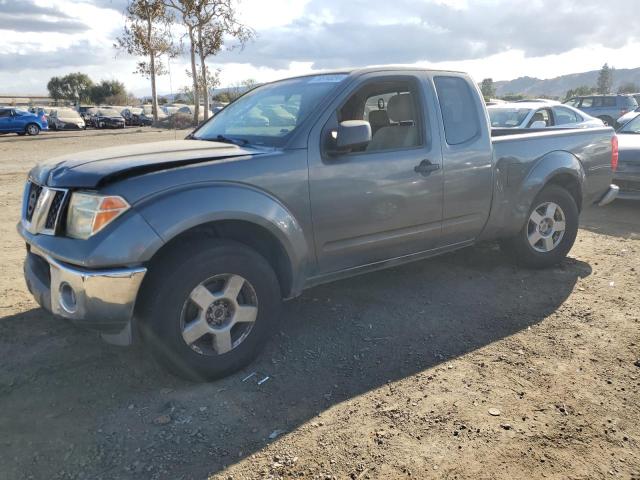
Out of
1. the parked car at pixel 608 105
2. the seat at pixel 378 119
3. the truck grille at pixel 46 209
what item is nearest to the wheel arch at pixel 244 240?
the truck grille at pixel 46 209

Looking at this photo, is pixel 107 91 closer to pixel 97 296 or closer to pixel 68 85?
pixel 68 85

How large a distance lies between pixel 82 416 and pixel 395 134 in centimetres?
284

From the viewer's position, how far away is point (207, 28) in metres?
28.0

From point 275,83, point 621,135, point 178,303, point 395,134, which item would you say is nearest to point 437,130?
point 395,134

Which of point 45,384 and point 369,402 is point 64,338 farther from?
point 369,402

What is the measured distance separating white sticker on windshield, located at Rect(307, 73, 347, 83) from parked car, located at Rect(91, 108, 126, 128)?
3720 centimetres

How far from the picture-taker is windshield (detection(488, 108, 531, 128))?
34.2ft

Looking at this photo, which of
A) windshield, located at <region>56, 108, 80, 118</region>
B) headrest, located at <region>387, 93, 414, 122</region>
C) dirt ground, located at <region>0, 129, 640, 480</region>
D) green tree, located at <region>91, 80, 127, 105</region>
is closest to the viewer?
dirt ground, located at <region>0, 129, 640, 480</region>

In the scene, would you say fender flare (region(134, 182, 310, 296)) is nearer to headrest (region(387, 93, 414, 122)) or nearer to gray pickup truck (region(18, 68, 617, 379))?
gray pickup truck (region(18, 68, 617, 379))

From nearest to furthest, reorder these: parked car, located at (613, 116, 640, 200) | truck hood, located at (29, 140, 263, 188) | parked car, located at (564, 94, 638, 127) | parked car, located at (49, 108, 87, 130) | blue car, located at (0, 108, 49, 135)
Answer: truck hood, located at (29, 140, 263, 188) < parked car, located at (613, 116, 640, 200) < parked car, located at (564, 94, 638, 127) < blue car, located at (0, 108, 49, 135) < parked car, located at (49, 108, 87, 130)

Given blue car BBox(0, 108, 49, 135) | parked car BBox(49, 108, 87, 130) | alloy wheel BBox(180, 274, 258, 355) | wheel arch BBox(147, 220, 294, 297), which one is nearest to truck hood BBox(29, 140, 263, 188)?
wheel arch BBox(147, 220, 294, 297)

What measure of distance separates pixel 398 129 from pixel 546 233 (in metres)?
2.09

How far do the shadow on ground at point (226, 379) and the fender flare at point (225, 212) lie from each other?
0.66 meters

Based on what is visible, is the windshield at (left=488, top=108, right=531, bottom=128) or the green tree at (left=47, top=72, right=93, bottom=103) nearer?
Result: the windshield at (left=488, top=108, right=531, bottom=128)
